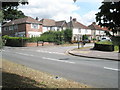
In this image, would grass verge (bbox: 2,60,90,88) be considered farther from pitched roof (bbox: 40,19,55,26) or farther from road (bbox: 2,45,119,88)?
pitched roof (bbox: 40,19,55,26)

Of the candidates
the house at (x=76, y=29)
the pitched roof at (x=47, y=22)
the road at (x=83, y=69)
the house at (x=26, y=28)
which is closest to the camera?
the road at (x=83, y=69)

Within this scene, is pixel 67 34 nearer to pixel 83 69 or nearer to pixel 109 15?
pixel 83 69

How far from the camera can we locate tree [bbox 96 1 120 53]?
213 cm

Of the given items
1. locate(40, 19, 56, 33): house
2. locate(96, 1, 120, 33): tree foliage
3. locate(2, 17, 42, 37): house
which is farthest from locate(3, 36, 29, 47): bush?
locate(96, 1, 120, 33): tree foliage

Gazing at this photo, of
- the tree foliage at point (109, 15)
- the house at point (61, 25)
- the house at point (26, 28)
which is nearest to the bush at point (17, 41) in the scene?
the house at point (26, 28)

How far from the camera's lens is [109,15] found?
217cm

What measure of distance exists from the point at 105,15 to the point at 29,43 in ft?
108

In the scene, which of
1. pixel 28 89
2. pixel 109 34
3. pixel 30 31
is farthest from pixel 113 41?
pixel 30 31

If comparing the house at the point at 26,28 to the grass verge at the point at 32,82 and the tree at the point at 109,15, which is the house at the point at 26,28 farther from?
the tree at the point at 109,15

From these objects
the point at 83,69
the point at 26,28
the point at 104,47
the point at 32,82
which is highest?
the point at 26,28

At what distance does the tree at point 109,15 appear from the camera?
2133mm

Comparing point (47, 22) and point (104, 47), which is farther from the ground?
point (47, 22)

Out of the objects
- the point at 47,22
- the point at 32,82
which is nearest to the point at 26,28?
the point at 47,22

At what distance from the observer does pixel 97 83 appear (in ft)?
21.3
